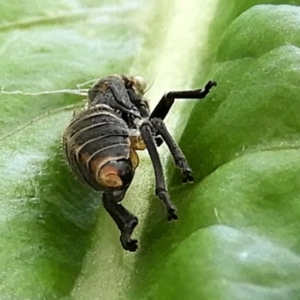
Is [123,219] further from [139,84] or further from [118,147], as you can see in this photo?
[139,84]

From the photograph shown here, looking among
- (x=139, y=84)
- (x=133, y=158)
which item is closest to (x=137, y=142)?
(x=133, y=158)

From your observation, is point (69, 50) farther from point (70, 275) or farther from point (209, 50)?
point (70, 275)

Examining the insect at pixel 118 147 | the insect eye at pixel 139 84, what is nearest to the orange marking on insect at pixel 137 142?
the insect at pixel 118 147

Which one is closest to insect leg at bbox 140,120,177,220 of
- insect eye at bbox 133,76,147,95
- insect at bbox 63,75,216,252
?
insect at bbox 63,75,216,252

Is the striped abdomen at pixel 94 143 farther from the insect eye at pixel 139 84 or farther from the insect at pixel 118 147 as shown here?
the insect eye at pixel 139 84

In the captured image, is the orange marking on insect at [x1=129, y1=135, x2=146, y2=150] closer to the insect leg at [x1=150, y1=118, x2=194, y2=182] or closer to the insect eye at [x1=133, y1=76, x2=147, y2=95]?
the insect leg at [x1=150, y1=118, x2=194, y2=182]

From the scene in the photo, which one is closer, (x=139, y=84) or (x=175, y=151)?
(x=175, y=151)
